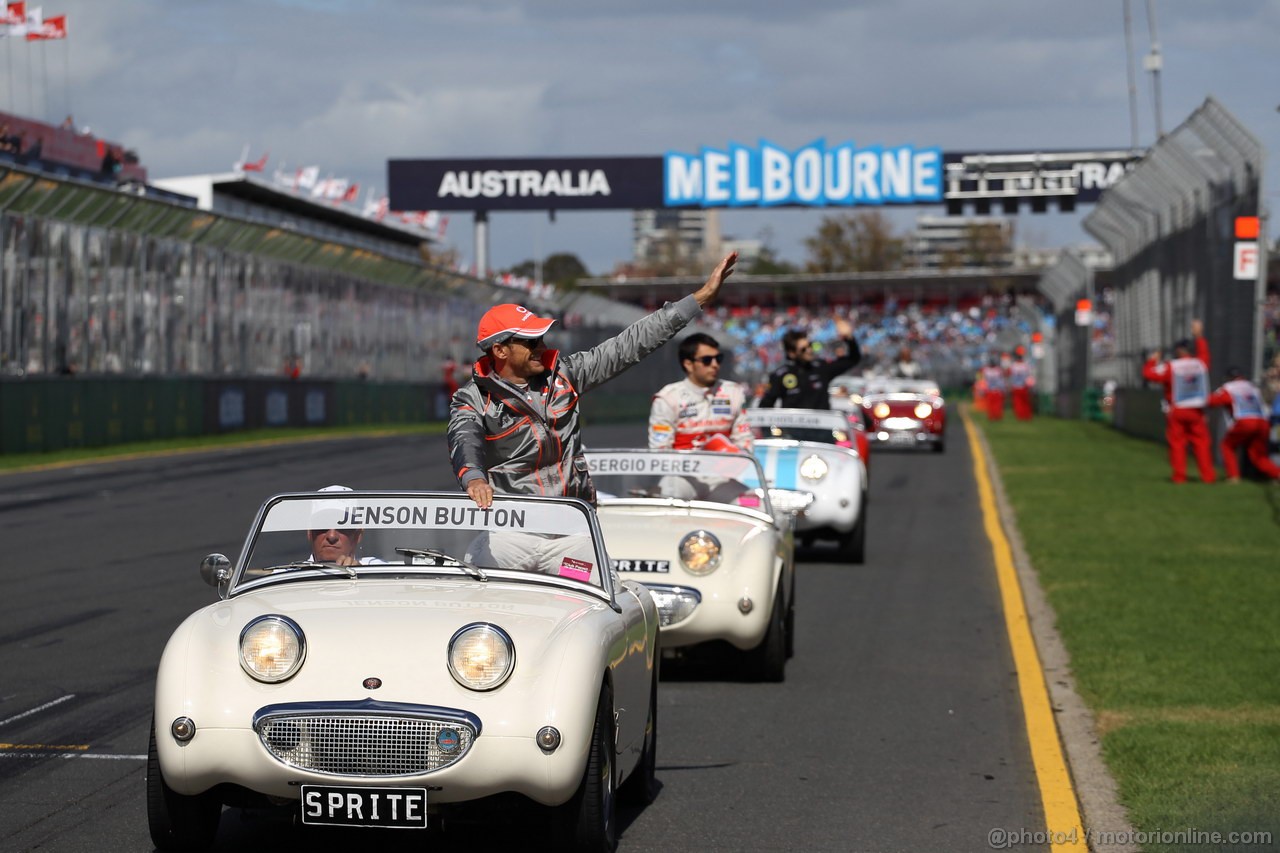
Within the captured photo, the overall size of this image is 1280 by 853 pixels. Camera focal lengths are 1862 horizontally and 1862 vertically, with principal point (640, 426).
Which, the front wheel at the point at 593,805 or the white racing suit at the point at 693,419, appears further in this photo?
the white racing suit at the point at 693,419

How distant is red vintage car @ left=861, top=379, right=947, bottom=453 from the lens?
107 ft

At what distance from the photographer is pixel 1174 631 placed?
416 inches

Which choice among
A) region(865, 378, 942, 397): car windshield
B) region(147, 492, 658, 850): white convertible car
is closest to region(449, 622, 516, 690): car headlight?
region(147, 492, 658, 850): white convertible car

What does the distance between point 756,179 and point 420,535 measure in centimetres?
4470

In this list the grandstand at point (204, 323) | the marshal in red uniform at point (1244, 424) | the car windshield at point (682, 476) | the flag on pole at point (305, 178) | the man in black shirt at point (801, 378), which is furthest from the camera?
the flag on pole at point (305, 178)

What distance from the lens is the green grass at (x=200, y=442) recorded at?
2647 centimetres

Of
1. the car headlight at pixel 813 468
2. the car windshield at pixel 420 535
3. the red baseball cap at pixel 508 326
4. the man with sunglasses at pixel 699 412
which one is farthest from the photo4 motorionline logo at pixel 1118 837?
the car headlight at pixel 813 468

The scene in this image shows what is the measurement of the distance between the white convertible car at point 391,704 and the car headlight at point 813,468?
867 centimetres

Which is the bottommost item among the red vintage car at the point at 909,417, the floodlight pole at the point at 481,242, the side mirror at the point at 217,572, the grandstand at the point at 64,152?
the red vintage car at the point at 909,417

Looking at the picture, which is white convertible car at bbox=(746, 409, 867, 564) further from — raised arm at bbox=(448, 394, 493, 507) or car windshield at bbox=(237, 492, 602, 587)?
car windshield at bbox=(237, 492, 602, 587)

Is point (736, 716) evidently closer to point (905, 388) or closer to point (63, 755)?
point (63, 755)

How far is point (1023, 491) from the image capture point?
23.0 m

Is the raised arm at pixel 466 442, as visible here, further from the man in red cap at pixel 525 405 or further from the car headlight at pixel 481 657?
the car headlight at pixel 481 657

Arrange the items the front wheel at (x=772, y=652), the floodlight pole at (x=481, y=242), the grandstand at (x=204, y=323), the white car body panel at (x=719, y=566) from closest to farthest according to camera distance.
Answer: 1. the white car body panel at (x=719, y=566)
2. the front wheel at (x=772, y=652)
3. the grandstand at (x=204, y=323)
4. the floodlight pole at (x=481, y=242)
